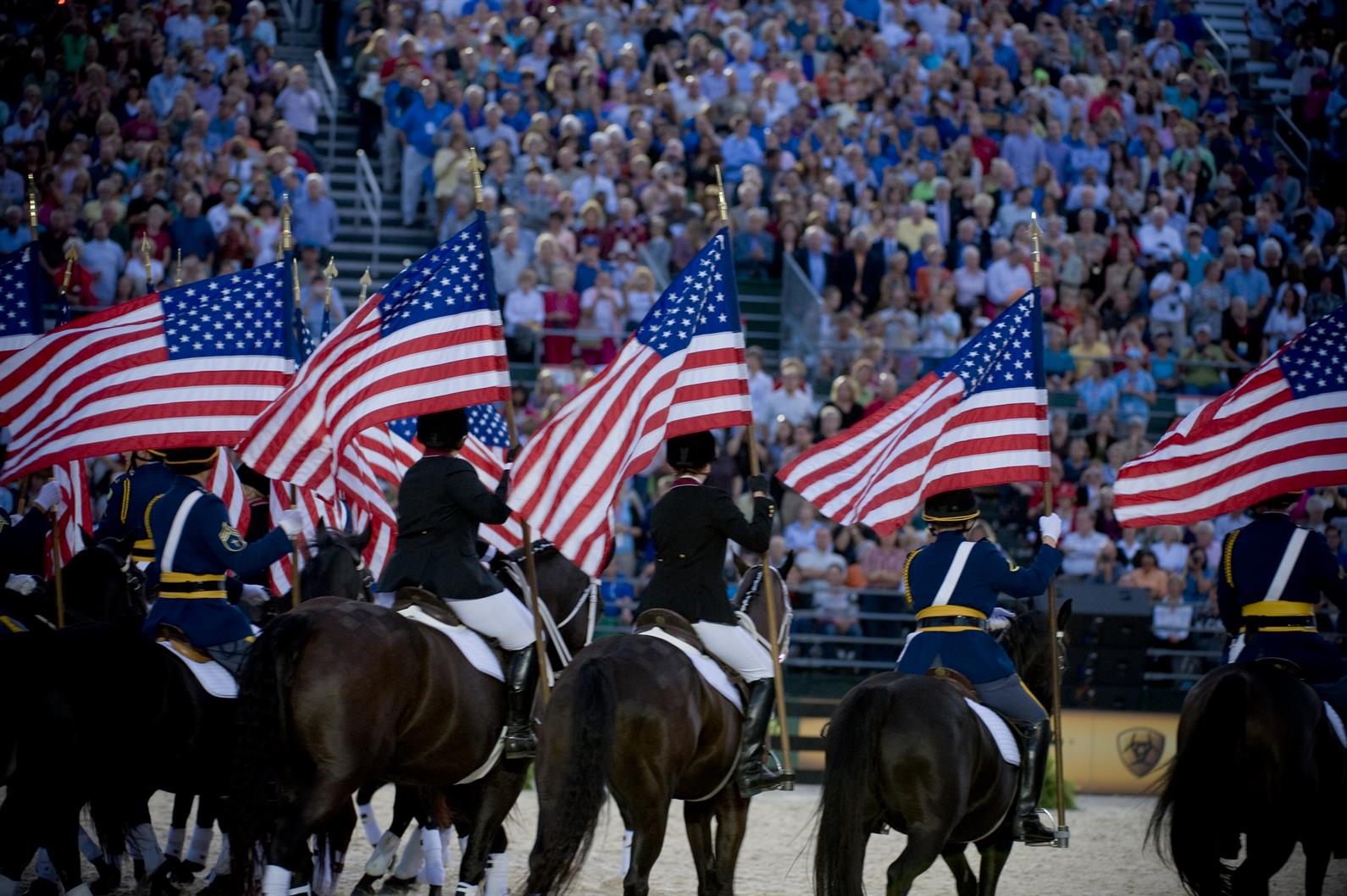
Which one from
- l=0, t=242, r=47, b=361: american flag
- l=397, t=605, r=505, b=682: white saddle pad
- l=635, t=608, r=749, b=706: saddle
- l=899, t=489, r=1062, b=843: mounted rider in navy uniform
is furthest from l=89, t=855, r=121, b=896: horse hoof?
l=899, t=489, r=1062, b=843: mounted rider in navy uniform

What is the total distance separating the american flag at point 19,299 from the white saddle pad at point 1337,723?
29.5ft

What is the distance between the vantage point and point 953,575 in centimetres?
973

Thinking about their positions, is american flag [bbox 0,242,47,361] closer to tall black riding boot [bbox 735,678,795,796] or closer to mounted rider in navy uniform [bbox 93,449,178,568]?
mounted rider in navy uniform [bbox 93,449,178,568]

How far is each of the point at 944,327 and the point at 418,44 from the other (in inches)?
336

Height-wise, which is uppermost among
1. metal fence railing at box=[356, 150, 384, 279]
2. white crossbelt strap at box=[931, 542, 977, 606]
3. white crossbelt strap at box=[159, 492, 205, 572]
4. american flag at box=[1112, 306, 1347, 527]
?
metal fence railing at box=[356, 150, 384, 279]

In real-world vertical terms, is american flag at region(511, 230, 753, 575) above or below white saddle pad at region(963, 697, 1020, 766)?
above

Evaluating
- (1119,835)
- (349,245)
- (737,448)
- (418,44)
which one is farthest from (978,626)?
(418,44)

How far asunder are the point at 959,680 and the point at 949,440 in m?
1.57

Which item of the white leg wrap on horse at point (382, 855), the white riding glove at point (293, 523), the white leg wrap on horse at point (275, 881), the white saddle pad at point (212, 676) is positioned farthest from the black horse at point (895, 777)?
the white saddle pad at point (212, 676)

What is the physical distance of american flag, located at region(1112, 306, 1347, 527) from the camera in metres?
10.3

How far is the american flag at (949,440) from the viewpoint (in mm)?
10359

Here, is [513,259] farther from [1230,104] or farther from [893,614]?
[1230,104]

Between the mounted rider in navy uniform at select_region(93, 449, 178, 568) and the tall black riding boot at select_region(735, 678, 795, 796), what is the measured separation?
3795mm

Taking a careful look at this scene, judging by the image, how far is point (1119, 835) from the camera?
1579cm
